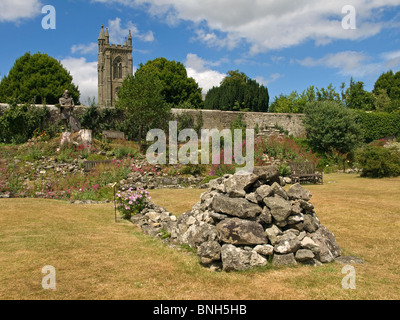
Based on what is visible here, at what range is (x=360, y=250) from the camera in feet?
18.2

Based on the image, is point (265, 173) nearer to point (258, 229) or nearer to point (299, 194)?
point (299, 194)

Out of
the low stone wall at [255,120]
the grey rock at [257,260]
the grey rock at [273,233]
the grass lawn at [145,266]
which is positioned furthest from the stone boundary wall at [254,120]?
the grey rock at [257,260]

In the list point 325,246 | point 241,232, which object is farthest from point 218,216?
point 325,246

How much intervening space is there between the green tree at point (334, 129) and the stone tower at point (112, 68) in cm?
3743

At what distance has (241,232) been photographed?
465cm

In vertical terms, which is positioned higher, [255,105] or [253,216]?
[255,105]

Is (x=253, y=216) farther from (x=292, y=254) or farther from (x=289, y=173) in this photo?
(x=289, y=173)

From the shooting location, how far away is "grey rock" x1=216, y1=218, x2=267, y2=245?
4.65 meters

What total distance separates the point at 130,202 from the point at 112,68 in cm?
4917

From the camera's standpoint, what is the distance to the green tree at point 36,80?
27.8 metres

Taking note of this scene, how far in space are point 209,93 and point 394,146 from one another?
74.6 ft

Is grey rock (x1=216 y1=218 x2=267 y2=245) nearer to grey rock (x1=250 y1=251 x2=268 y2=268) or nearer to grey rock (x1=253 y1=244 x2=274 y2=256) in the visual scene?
grey rock (x1=253 y1=244 x2=274 y2=256)

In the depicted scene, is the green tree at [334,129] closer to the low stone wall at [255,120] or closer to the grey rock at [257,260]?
the low stone wall at [255,120]
